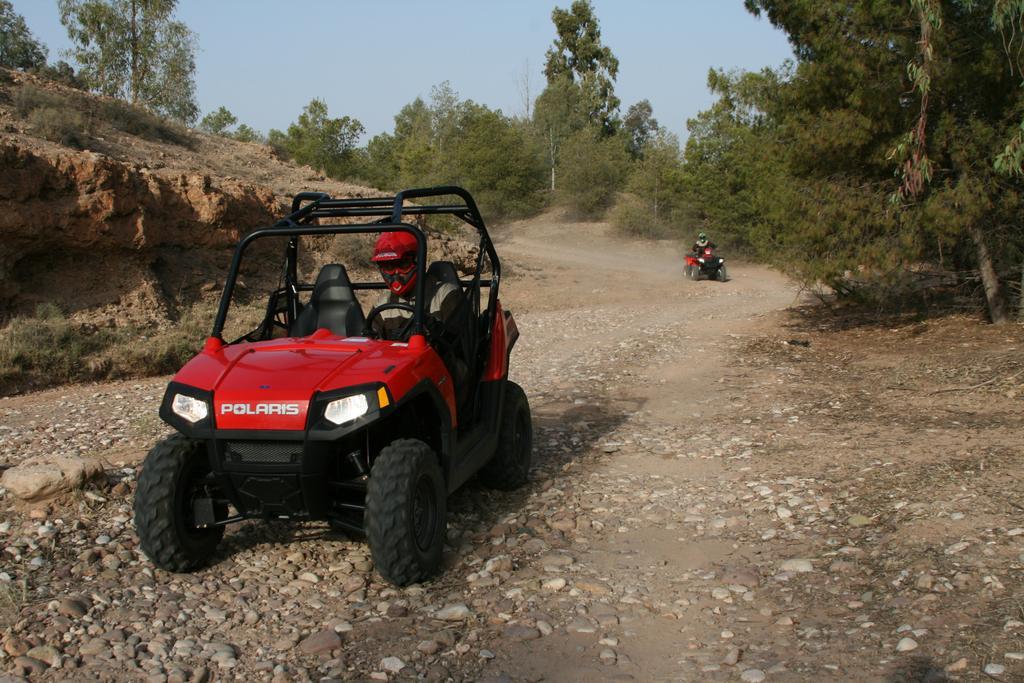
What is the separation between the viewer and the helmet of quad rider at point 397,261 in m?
5.68

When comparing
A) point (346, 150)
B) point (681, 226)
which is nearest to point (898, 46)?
point (681, 226)

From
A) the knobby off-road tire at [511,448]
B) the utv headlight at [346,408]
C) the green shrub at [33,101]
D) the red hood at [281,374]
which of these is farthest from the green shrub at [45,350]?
the utv headlight at [346,408]

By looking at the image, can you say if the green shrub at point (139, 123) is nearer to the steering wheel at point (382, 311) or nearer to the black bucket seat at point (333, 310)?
the black bucket seat at point (333, 310)

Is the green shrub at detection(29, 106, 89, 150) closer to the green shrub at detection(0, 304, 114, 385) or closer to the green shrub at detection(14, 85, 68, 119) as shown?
the green shrub at detection(14, 85, 68, 119)

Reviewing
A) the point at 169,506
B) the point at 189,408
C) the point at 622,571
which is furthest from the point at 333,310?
the point at 622,571

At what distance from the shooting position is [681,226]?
43.8 meters

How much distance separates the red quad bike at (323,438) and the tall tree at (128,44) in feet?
93.9

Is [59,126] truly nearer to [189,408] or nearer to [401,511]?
[189,408]

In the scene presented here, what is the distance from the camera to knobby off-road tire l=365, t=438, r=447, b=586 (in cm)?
445

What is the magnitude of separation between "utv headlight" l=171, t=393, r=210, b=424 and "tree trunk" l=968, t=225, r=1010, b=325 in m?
12.3

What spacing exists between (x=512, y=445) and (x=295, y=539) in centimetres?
176

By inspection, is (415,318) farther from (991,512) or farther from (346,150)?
(346,150)

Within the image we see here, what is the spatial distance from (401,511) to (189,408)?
1202mm

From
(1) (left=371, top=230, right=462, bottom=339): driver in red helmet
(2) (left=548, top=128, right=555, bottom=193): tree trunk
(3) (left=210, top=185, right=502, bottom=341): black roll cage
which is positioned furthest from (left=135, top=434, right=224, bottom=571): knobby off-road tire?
(2) (left=548, top=128, right=555, bottom=193): tree trunk
